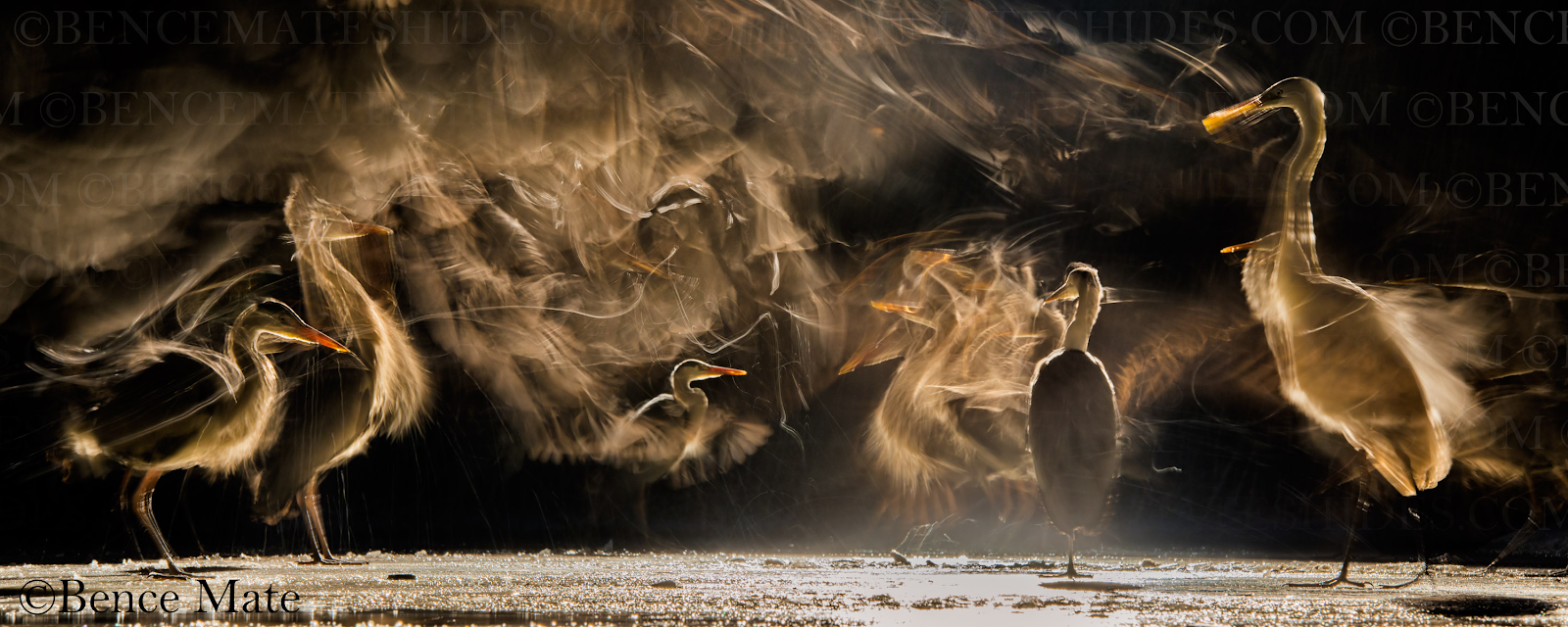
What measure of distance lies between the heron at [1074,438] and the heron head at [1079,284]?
31 centimetres

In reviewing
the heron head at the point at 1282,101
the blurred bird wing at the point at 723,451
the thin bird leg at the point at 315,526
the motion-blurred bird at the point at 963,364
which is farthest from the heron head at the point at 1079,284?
the thin bird leg at the point at 315,526

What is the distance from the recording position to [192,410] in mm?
5164

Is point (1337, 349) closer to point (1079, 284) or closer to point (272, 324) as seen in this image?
point (1079, 284)

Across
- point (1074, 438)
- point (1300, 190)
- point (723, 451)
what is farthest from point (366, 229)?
point (1300, 190)

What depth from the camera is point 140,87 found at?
6.55 meters

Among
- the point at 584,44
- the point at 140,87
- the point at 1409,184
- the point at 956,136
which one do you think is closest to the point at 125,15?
the point at 140,87

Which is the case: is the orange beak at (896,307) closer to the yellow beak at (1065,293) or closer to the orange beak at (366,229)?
the yellow beak at (1065,293)

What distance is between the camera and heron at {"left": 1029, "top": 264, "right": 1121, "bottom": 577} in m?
4.52

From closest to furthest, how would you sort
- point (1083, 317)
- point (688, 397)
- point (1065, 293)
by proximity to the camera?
point (1083, 317)
point (1065, 293)
point (688, 397)

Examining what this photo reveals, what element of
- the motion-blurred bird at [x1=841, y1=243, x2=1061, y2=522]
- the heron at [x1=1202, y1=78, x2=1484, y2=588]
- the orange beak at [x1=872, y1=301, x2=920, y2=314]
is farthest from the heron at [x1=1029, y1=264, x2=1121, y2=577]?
→ the orange beak at [x1=872, y1=301, x2=920, y2=314]

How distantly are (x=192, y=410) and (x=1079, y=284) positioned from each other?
450cm

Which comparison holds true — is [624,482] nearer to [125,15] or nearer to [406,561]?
[406,561]

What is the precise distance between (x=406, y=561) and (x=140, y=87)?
3.55m

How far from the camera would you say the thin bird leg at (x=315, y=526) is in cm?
550
